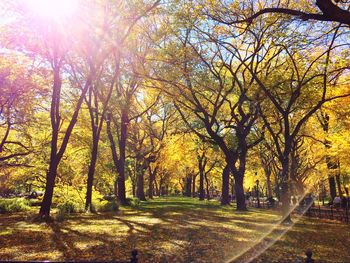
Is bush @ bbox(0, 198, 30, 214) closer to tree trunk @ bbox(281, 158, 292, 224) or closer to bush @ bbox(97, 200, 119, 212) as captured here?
bush @ bbox(97, 200, 119, 212)

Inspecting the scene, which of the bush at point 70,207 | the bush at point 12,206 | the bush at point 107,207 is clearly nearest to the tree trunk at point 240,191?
the bush at point 107,207

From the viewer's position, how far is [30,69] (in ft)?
64.0

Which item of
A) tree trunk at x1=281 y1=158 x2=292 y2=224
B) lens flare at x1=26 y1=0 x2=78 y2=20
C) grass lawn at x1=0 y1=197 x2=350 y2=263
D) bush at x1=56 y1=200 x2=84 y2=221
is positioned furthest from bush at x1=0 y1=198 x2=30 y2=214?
tree trunk at x1=281 y1=158 x2=292 y2=224

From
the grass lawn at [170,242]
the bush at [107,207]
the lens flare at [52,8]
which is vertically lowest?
the grass lawn at [170,242]

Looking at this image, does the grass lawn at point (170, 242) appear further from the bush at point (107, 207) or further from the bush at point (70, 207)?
the bush at point (107, 207)

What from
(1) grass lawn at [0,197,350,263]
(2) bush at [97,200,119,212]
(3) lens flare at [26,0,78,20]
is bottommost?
(1) grass lawn at [0,197,350,263]

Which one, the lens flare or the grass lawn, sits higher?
the lens flare

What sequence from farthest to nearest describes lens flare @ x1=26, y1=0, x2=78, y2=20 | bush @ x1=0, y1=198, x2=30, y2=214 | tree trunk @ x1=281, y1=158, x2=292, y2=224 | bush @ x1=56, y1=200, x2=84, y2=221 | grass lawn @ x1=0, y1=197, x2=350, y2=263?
bush @ x1=0, y1=198, x2=30, y2=214, bush @ x1=56, y1=200, x2=84, y2=221, tree trunk @ x1=281, y1=158, x2=292, y2=224, lens flare @ x1=26, y1=0, x2=78, y2=20, grass lawn @ x1=0, y1=197, x2=350, y2=263

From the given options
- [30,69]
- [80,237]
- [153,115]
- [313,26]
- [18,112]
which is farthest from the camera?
[153,115]

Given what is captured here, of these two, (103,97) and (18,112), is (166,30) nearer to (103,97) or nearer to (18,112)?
(103,97)

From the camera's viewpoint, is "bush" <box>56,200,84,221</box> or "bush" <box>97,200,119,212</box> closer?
"bush" <box>56,200,84,221</box>

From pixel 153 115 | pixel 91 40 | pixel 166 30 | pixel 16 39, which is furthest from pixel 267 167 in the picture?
pixel 16 39

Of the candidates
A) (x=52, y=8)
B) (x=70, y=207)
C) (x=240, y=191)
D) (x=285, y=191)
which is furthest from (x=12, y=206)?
(x=285, y=191)

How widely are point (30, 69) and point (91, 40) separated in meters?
4.56
